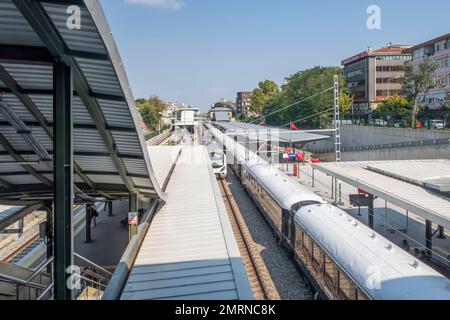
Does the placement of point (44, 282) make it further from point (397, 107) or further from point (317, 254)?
point (397, 107)

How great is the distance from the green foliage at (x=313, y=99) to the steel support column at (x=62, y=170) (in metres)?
42.8

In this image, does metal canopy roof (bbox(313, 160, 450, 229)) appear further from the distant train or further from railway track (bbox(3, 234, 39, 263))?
railway track (bbox(3, 234, 39, 263))

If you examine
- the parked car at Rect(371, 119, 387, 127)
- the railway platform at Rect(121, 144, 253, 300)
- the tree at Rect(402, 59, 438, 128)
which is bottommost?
the railway platform at Rect(121, 144, 253, 300)

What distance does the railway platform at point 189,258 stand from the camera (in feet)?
23.1

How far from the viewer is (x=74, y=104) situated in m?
7.43

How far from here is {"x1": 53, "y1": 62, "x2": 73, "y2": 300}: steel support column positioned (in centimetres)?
576

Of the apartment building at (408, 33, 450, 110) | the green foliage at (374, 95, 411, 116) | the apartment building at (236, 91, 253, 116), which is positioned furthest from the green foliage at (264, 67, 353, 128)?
the apartment building at (236, 91, 253, 116)

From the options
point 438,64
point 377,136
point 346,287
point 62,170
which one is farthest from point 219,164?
point 438,64

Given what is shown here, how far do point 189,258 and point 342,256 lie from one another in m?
3.24

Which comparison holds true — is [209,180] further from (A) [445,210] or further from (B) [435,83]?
(B) [435,83]

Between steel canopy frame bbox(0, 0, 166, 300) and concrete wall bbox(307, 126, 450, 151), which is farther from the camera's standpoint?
concrete wall bbox(307, 126, 450, 151)

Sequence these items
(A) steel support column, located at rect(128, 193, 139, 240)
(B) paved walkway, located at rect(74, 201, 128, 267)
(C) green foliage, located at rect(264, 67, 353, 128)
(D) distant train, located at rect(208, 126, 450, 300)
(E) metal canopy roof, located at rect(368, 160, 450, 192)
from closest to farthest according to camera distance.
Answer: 1. (D) distant train, located at rect(208, 126, 450, 300)
2. (A) steel support column, located at rect(128, 193, 139, 240)
3. (E) metal canopy roof, located at rect(368, 160, 450, 192)
4. (B) paved walkway, located at rect(74, 201, 128, 267)
5. (C) green foliage, located at rect(264, 67, 353, 128)

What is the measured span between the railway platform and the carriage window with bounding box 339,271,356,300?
6.87 ft
